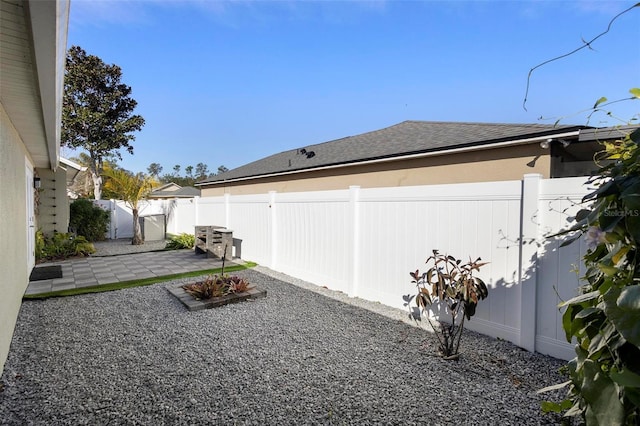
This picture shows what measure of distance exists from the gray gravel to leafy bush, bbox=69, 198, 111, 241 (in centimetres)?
1076

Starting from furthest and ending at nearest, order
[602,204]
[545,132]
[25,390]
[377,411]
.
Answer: [545,132]
[25,390]
[377,411]
[602,204]

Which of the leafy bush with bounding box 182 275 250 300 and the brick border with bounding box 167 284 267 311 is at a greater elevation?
the leafy bush with bounding box 182 275 250 300

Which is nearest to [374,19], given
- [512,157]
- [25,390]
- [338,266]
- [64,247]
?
[512,157]

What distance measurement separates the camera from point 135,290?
6535 mm

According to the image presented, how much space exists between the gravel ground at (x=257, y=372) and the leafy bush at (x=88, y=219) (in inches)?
421

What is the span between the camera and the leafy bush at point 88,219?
14039 millimetres

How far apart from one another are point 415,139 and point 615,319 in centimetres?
876

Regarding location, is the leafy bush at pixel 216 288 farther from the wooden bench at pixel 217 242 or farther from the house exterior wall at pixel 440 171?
the house exterior wall at pixel 440 171

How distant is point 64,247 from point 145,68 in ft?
22.0

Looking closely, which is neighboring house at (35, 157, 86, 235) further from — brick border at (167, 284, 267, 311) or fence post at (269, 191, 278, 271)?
brick border at (167, 284, 267, 311)

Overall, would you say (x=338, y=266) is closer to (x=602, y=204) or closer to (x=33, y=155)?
(x=602, y=204)

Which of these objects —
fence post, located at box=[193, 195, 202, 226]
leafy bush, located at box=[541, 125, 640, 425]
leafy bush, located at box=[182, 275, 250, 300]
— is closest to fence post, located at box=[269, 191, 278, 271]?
leafy bush, located at box=[182, 275, 250, 300]

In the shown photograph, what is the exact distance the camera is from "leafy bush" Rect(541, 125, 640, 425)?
0.89 metres

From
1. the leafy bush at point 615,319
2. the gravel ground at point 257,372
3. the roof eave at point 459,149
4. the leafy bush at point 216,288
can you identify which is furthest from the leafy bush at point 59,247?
the leafy bush at point 615,319
